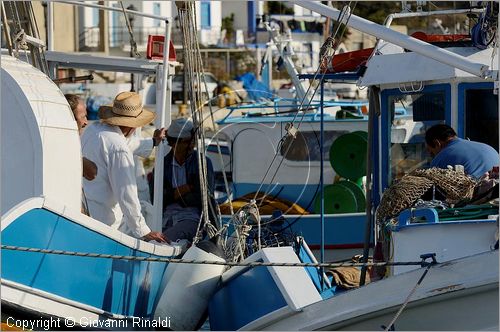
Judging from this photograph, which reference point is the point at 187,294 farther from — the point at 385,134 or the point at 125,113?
the point at 385,134

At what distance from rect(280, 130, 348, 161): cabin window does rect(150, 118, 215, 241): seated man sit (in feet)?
14.1

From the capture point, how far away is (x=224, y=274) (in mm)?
7340

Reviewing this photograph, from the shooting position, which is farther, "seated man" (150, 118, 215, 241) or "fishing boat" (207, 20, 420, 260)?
"fishing boat" (207, 20, 420, 260)

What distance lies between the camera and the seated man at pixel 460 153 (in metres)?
7.15

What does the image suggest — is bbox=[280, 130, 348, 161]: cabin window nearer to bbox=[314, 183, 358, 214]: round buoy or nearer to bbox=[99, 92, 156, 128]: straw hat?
bbox=[314, 183, 358, 214]: round buoy

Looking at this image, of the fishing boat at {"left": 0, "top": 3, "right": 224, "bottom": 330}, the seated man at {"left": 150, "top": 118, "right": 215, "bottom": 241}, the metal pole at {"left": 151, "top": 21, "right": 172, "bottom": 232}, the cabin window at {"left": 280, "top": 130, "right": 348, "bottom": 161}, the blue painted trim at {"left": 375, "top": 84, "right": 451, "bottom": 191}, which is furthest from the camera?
the cabin window at {"left": 280, "top": 130, "right": 348, "bottom": 161}

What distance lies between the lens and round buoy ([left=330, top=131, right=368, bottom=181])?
11.6 meters

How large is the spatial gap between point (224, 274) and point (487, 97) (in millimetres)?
2384

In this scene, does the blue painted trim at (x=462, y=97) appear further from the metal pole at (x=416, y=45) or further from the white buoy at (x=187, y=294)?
the white buoy at (x=187, y=294)

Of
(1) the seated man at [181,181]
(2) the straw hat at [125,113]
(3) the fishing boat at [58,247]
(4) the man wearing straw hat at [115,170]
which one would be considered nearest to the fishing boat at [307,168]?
(1) the seated man at [181,181]

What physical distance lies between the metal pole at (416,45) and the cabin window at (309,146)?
604 centimetres

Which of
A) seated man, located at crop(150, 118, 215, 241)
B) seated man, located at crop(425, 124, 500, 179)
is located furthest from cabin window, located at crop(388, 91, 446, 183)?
seated man, located at crop(150, 118, 215, 241)

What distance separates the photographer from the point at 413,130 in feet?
29.3

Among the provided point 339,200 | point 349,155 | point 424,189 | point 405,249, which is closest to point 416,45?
point 424,189
